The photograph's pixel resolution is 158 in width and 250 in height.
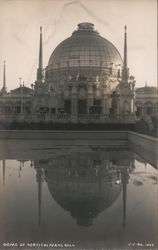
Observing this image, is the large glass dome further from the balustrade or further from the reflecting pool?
the reflecting pool

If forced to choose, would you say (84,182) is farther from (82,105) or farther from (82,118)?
(82,105)

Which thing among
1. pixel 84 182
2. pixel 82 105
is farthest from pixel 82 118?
pixel 84 182

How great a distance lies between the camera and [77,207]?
3428mm

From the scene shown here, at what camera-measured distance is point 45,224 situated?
304 centimetres

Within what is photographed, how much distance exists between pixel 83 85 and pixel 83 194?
526 inches

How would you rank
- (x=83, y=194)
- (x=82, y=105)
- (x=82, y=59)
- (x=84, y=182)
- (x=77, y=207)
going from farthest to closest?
(x=82, y=59) < (x=82, y=105) < (x=84, y=182) < (x=83, y=194) < (x=77, y=207)

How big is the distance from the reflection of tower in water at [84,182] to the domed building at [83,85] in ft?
14.9

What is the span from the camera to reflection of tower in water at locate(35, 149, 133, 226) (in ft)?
11.3

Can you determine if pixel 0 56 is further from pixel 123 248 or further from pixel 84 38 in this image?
pixel 84 38

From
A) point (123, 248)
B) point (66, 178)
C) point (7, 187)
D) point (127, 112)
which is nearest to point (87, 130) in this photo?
point (127, 112)

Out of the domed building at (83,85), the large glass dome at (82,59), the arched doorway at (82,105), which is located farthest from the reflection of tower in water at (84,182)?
the large glass dome at (82,59)

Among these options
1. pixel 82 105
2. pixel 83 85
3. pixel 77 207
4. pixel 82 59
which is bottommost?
pixel 77 207

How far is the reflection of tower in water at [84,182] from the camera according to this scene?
3430mm

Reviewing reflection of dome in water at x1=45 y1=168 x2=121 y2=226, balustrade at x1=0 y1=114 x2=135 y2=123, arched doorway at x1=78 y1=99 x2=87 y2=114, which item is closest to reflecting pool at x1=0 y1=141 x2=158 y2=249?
A: reflection of dome in water at x1=45 y1=168 x2=121 y2=226
